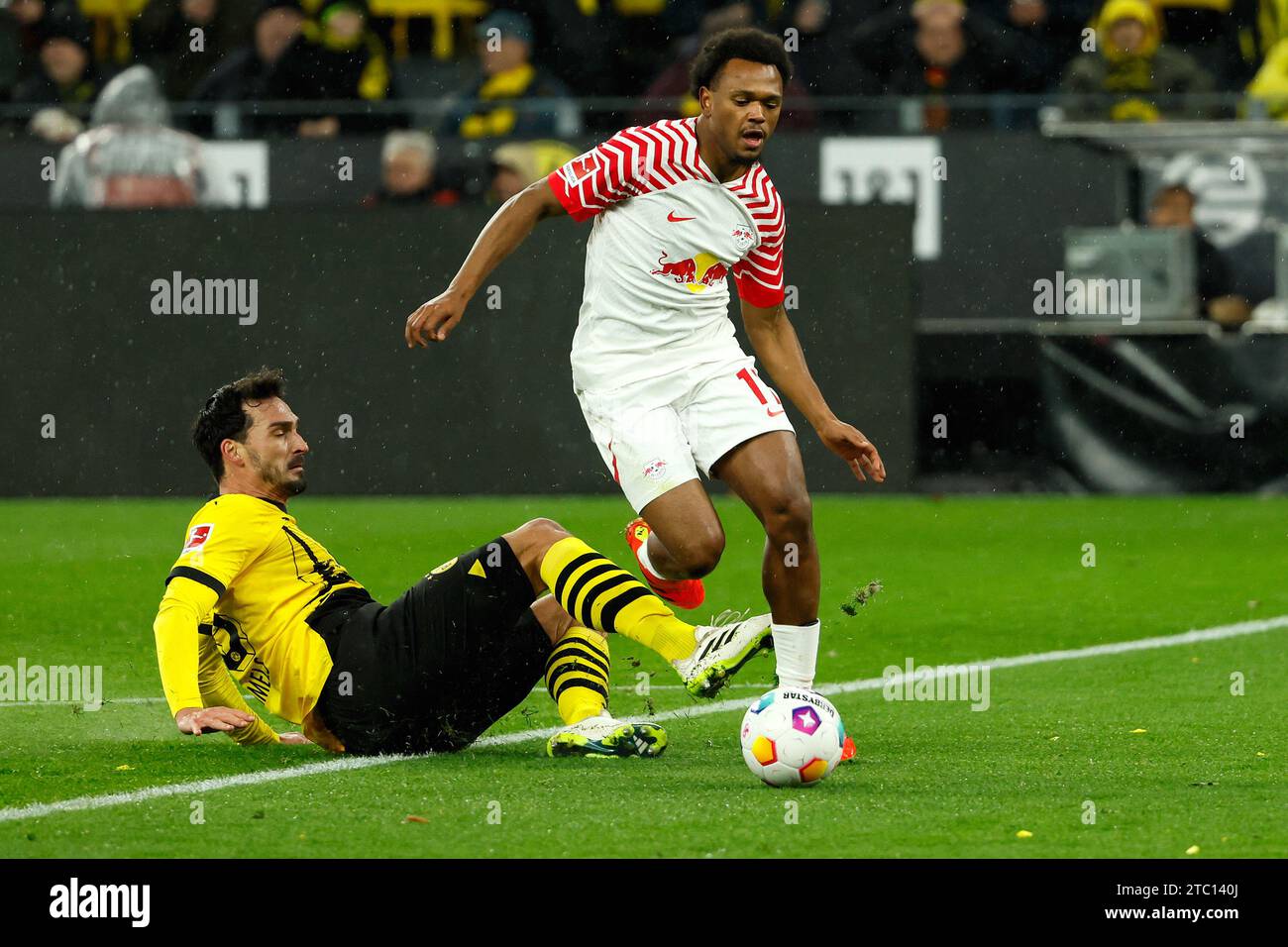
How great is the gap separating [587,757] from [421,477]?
8541 mm

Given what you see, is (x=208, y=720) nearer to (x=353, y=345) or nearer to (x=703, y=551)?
(x=703, y=551)

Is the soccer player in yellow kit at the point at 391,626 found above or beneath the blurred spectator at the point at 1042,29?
beneath

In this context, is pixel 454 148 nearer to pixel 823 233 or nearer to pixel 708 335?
pixel 823 233

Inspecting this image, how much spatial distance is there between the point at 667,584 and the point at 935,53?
9.82 meters

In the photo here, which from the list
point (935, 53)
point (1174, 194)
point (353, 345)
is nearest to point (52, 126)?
point (353, 345)

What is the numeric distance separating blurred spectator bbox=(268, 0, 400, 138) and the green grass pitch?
201 inches

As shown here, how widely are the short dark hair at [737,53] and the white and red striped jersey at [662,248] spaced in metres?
0.18

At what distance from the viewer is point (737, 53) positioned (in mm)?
6445

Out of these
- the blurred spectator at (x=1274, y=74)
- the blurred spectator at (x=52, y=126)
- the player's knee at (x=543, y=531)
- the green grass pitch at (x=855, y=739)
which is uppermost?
the blurred spectator at (x=1274, y=74)

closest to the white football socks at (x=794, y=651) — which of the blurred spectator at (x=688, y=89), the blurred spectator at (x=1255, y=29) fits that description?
the blurred spectator at (x=688, y=89)

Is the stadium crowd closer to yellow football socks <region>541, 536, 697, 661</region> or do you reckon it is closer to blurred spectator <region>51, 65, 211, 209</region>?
blurred spectator <region>51, 65, 211, 209</region>

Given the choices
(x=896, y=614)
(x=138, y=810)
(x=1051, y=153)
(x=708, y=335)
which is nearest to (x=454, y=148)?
(x=1051, y=153)

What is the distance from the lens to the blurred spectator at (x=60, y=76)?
56.6ft

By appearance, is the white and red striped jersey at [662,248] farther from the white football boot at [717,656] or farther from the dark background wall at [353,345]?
the dark background wall at [353,345]
